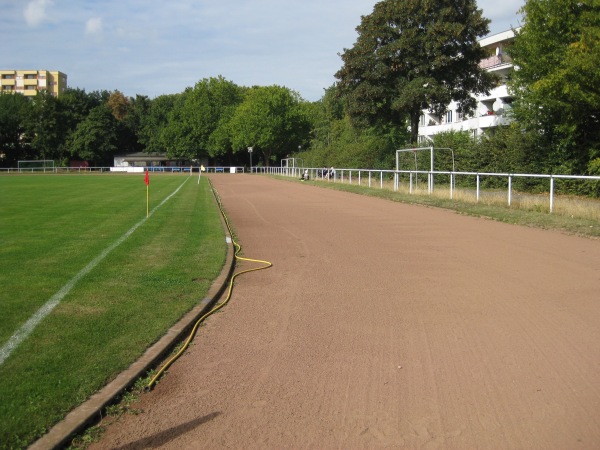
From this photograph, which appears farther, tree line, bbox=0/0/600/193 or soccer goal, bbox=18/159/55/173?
soccer goal, bbox=18/159/55/173

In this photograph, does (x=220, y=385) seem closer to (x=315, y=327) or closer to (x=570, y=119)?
(x=315, y=327)

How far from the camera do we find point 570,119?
2533 cm

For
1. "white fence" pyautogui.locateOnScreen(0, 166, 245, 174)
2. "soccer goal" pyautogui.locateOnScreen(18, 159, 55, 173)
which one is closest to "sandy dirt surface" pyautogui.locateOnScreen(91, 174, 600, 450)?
"white fence" pyautogui.locateOnScreen(0, 166, 245, 174)

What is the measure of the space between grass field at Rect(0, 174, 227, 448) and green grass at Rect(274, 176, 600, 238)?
26.8ft

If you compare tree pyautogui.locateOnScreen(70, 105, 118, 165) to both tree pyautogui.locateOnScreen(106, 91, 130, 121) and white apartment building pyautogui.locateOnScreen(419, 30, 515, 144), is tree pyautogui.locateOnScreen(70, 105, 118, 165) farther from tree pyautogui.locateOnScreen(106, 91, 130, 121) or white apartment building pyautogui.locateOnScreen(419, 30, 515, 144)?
white apartment building pyautogui.locateOnScreen(419, 30, 515, 144)

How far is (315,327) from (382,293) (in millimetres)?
1848

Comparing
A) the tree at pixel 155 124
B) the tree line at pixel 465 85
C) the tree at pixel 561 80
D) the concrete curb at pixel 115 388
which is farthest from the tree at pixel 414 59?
the tree at pixel 155 124

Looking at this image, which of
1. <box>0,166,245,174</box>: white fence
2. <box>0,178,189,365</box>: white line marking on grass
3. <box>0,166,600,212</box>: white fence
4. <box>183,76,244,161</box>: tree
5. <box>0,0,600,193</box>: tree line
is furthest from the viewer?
<box>183,76,244,161</box>: tree

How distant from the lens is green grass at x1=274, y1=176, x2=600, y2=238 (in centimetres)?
1449

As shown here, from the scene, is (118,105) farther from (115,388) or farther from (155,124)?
(115,388)

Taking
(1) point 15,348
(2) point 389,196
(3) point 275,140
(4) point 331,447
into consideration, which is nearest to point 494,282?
(4) point 331,447

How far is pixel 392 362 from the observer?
5246 mm

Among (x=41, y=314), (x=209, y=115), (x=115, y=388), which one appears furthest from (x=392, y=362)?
(x=209, y=115)

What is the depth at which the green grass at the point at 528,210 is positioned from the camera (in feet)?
47.5
